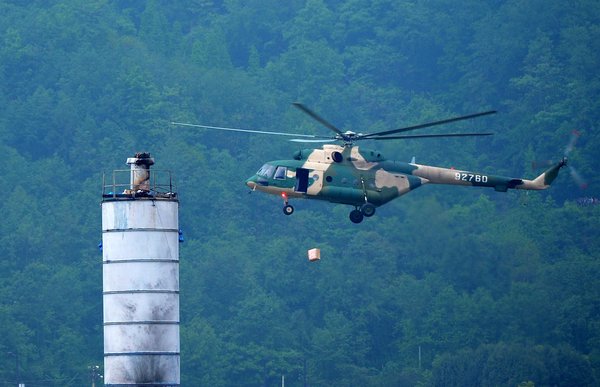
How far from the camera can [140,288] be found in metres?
74.6

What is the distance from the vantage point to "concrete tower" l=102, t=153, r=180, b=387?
7444cm

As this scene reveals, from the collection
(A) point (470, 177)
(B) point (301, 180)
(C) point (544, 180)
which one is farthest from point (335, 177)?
(C) point (544, 180)

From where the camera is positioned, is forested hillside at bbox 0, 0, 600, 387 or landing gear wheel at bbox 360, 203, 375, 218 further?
forested hillside at bbox 0, 0, 600, 387

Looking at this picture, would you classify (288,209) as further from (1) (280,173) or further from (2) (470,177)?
(2) (470,177)

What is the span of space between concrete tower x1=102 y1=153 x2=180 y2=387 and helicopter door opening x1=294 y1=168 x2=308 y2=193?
1680 centimetres

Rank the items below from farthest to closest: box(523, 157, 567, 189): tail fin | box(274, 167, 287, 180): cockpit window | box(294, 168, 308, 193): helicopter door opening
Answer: box(523, 157, 567, 189): tail fin < box(274, 167, 287, 180): cockpit window < box(294, 168, 308, 193): helicopter door opening

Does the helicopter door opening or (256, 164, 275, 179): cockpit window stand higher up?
(256, 164, 275, 179): cockpit window

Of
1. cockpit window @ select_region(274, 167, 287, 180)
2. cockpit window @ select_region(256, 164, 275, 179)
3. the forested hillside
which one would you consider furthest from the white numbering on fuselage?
the forested hillside

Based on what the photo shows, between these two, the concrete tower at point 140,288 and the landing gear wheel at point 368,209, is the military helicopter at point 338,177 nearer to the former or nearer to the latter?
the landing gear wheel at point 368,209

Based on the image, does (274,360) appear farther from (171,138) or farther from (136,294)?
(136,294)

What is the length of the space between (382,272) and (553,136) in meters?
36.6

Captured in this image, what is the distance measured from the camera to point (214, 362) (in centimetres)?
15200

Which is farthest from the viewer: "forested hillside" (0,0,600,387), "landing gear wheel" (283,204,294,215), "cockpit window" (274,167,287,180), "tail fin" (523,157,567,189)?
"forested hillside" (0,0,600,387)

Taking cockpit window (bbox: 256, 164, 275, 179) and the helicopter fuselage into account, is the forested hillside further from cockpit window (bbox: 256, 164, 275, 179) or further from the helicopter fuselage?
cockpit window (bbox: 256, 164, 275, 179)
